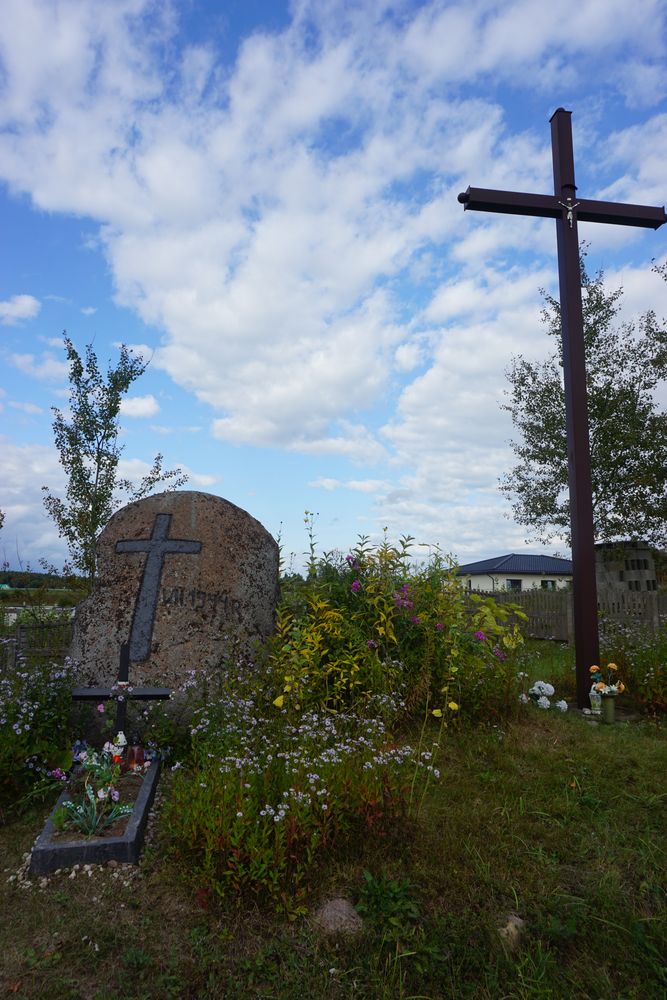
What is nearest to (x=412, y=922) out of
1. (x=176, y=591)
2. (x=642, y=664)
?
(x=176, y=591)

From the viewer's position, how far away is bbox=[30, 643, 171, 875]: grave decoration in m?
3.84

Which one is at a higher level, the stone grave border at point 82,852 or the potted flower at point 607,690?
the potted flower at point 607,690

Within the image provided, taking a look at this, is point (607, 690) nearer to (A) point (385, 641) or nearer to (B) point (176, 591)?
(A) point (385, 641)

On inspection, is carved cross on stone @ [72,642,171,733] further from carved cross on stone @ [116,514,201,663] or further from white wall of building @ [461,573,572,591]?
white wall of building @ [461,573,572,591]

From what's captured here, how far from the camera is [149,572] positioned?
6.18 metres

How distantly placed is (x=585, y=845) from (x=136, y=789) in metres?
2.98

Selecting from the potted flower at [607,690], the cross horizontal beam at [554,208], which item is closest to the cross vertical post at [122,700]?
the potted flower at [607,690]

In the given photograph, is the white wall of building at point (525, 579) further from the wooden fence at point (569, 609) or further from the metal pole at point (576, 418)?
the metal pole at point (576, 418)

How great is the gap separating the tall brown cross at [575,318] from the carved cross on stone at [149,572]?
4134mm

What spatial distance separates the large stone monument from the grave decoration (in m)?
0.76

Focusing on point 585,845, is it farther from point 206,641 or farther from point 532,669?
point 532,669

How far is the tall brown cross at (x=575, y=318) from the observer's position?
718 cm

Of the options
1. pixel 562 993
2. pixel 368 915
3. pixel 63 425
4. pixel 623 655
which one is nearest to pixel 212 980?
pixel 368 915

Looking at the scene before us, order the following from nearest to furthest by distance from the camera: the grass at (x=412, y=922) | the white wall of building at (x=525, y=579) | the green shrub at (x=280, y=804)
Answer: the grass at (x=412, y=922) → the green shrub at (x=280, y=804) → the white wall of building at (x=525, y=579)
